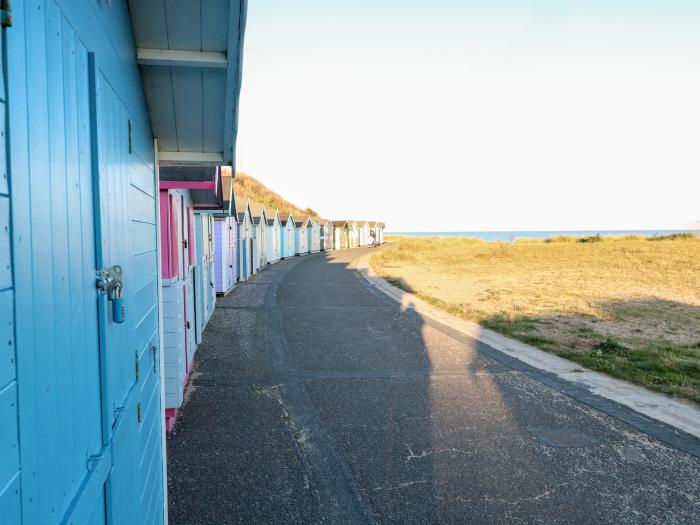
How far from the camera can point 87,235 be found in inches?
75.4

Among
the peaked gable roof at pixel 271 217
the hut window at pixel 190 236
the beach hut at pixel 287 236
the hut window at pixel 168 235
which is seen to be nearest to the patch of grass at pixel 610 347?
the hut window at pixel 190 236

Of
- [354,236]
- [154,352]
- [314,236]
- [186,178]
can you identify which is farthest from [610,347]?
[354,236]

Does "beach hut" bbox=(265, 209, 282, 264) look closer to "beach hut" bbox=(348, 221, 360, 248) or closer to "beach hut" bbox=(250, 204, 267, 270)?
"beach hut" bbox=(250, 204, 267, 270)

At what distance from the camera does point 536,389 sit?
761 cm

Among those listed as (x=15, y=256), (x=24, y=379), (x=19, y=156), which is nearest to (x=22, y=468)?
(x=24, y=379)

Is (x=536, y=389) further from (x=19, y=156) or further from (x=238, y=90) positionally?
(x=19, y=156)

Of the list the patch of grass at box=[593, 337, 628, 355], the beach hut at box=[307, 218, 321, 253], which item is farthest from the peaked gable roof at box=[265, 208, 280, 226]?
the patch of grass at box=[593, 337, 628, 355]

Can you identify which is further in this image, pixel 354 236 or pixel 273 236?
pixel 354 236

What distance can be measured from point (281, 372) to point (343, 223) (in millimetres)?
56463

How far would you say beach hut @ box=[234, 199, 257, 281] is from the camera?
22.4 meters

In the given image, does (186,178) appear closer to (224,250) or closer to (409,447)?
(409,447)

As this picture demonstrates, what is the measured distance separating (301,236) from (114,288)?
4342 cm

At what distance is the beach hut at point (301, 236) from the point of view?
43.9 metres

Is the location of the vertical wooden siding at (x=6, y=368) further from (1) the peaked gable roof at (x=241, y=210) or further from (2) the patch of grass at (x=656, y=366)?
(1) the peaked gable roof at (x=241, y=210)
